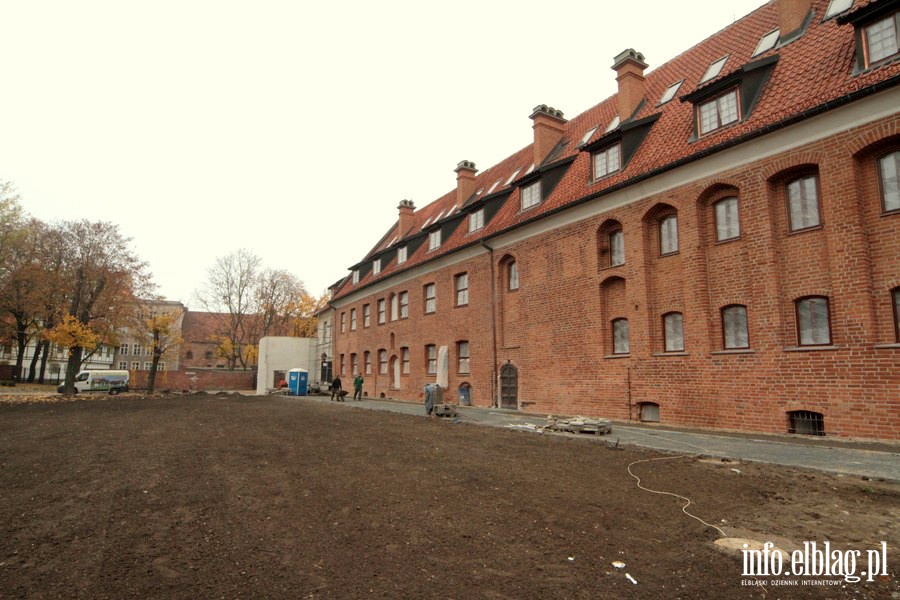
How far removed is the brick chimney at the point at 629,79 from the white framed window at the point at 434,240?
→ 12.2 meters

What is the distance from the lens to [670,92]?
61.0 ft

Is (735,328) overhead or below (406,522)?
overhead

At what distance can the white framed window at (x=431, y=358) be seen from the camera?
90.8 ft

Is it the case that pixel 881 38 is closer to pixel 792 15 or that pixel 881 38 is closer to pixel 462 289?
pixel 792 15

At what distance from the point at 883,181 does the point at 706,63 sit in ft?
28.9

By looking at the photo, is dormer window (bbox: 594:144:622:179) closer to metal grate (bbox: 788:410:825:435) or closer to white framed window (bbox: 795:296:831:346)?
white framed window (bbox: 795:296:831:346)

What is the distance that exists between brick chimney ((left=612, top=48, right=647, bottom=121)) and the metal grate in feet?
39.2

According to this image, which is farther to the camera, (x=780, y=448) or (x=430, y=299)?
(x=430, y=299)

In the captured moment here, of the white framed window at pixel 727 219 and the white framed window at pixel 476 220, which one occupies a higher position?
the white framed window at pixel 476 220

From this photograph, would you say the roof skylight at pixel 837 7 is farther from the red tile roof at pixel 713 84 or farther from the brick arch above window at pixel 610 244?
the brick arch above window at pixel 610 244

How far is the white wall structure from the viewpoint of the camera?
47.2m

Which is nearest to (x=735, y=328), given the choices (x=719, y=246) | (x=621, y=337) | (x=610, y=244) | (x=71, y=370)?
(x=719, y=246)

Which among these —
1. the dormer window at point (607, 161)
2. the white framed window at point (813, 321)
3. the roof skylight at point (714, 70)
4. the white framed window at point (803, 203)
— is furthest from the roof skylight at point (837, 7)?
the white framed window at point (813, 321)

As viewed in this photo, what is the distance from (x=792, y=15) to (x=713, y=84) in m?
3.04
